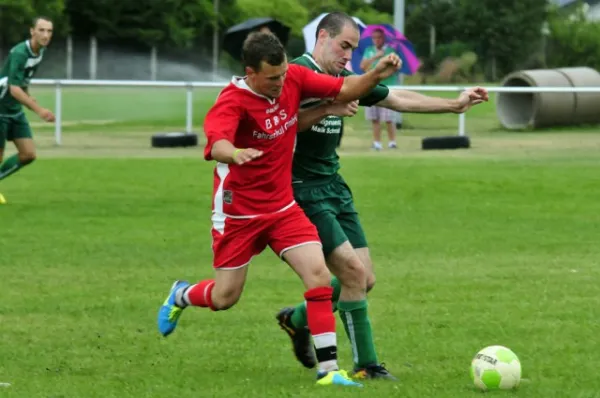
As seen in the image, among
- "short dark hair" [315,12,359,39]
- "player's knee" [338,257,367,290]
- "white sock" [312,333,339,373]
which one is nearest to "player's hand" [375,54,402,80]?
"short dark hair" [315,12,359,39]

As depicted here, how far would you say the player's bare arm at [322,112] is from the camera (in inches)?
279

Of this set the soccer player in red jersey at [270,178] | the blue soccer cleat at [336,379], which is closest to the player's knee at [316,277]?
the soccer player in red jersey at [270,178]

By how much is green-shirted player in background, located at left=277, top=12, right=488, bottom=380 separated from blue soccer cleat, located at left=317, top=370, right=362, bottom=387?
27cm

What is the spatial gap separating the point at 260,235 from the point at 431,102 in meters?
1.25

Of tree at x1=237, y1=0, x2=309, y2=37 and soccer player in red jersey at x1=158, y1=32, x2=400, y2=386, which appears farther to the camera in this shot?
tree at x1=237, y1=0, x2=309, y2=37

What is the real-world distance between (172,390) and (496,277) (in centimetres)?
457

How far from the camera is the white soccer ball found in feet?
21.8

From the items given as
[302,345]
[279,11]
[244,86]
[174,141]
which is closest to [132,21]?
[279,11]

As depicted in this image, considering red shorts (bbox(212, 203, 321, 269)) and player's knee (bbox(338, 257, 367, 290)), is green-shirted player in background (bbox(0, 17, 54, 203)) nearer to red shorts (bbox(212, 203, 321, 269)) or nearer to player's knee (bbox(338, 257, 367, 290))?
red shorts (bbox(212, 203, 321, 269))

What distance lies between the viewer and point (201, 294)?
24.6 feet

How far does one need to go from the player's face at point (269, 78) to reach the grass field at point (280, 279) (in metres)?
1.50

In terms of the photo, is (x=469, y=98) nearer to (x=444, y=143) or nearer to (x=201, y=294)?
(x=201, y=294)

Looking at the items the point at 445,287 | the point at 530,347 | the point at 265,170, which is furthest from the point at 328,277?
the point at 445,287

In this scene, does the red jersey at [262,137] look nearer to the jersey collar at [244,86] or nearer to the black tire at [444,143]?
the jersey collar at [244,86]
